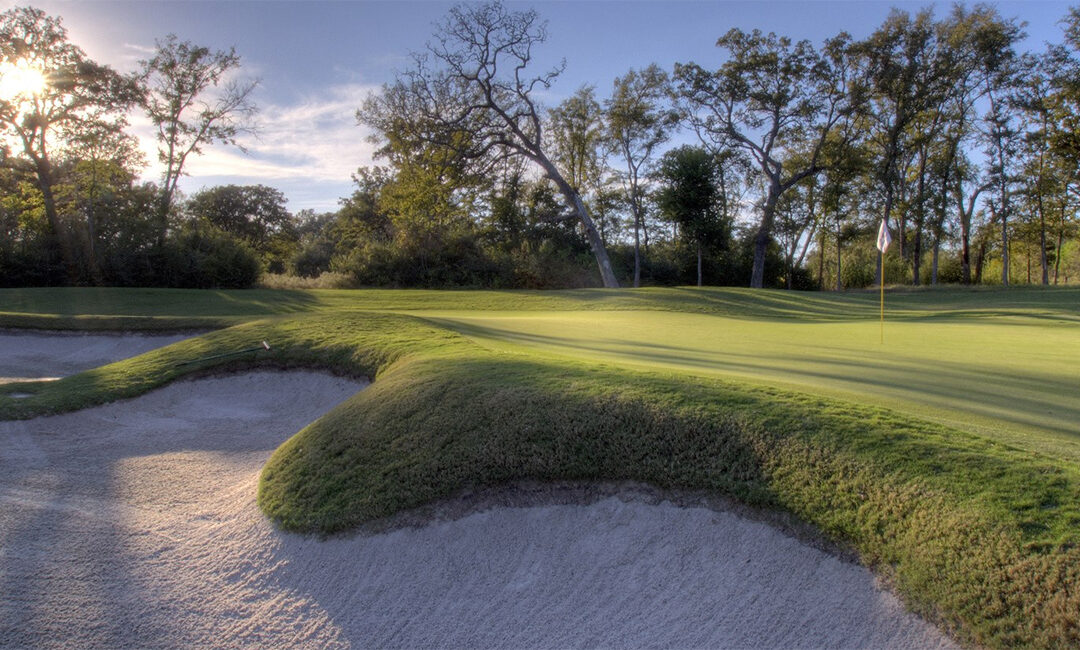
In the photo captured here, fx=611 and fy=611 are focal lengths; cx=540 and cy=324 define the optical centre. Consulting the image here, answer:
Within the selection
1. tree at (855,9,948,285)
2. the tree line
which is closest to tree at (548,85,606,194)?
the tree line

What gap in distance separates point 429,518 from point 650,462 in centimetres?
170

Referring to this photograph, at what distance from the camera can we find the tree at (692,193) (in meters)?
38.4

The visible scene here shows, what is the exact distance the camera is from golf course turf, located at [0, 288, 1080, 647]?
321cm

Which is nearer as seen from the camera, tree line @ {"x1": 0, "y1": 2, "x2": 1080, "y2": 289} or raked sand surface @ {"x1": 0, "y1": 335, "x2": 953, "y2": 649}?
raked sand surface @ {"x1": 0, "y1": 335, "x2": 953, "y2": 649}

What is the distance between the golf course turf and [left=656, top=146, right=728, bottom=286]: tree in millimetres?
29579

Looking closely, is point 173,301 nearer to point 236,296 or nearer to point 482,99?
point 236,296

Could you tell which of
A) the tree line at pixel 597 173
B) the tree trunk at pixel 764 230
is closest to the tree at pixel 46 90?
the tree line at pixel 597 173

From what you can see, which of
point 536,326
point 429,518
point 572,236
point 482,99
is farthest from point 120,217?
point 429,518

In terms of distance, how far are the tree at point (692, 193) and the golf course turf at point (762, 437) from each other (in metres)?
29.6

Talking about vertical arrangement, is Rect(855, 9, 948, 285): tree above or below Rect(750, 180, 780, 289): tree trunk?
above

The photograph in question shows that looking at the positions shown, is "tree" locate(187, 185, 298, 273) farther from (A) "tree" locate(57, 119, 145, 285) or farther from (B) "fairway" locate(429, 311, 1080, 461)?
(B) "fairway" locate(429, 311, 1080, 461)

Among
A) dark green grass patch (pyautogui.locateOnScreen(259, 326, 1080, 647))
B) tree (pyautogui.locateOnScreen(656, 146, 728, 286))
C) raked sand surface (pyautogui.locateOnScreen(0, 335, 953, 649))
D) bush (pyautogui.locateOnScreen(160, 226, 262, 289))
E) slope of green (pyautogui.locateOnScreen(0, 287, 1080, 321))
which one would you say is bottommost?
raked sand surface (pyautogui.locateOnScreen(0, 335, 953, 649))

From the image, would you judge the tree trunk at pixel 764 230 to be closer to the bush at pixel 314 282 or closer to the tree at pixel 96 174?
the bush at pixel 314 282

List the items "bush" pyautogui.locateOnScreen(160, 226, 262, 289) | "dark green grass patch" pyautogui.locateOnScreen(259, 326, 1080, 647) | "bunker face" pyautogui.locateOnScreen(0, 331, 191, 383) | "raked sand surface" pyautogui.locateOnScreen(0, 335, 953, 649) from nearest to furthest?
"dark green grass patch" pyautogui.locateOnScreen(259, 326, 1080, 647) → "raked sand surface" pyautogui.locateOnScreen(0, 335, 953, 649) → "bunker face" pyautogui.locateOnScreen(0, 331, 191, 383) → "bush" pyautogui.locateOnScreen(160, 226, 262, 289)
